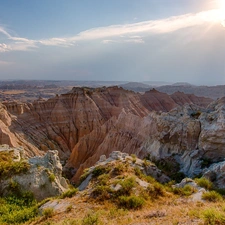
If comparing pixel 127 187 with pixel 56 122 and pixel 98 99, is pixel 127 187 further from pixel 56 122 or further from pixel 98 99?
pixel 98 99

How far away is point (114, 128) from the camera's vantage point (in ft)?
137

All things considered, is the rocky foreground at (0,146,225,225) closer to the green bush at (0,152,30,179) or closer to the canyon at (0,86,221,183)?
the green bush at (0,152,30,179)

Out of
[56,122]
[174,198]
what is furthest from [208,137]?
[56,122]

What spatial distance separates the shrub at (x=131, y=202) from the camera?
9.98 meters

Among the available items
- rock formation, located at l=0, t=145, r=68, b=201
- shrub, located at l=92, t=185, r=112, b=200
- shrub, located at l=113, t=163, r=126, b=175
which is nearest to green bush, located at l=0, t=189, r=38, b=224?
rock formation, located at l=0, t=145, r=68, b=201

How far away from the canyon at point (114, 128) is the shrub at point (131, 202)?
9.42m

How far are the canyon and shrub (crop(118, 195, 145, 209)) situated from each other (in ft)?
30.9

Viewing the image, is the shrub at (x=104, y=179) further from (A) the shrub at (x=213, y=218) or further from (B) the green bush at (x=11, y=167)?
(A) the shrub at (x=213, y=218)

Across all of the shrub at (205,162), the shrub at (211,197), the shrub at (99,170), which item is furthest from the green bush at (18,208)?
the shrub at (205,162)

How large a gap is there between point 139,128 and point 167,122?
11158 millimetres

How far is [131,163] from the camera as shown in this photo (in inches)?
610

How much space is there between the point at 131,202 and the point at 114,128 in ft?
104

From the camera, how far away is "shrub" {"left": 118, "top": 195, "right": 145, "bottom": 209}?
32.7 ft

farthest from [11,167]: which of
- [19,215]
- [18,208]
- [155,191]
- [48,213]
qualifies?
[155,191]
